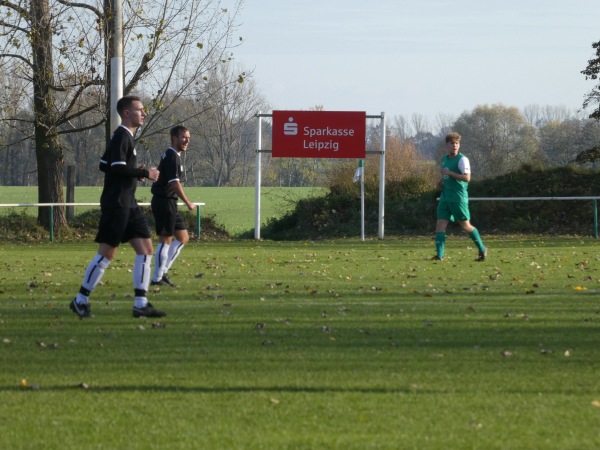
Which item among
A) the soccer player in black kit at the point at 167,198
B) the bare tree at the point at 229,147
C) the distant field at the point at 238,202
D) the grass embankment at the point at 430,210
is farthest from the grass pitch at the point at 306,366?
the bare tree at the point at 229,147

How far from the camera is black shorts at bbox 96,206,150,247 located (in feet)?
33.8

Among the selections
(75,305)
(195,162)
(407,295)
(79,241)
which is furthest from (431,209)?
(195,162)

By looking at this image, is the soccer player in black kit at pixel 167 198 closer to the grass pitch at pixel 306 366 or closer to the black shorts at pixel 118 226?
the grass pitch at pixel 306 366

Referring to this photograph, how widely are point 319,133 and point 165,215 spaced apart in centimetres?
1470

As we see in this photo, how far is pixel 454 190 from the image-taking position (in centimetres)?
1855

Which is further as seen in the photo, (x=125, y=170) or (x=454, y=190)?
(x=454, y=190)

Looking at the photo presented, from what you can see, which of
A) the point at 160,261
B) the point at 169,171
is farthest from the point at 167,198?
the point at 160,261

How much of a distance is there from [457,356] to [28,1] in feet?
79.5

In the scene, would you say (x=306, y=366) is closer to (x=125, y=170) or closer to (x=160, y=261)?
(x=125, y=170)

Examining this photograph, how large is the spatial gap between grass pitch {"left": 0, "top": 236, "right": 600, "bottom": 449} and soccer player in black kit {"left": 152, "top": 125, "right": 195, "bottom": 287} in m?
0.46

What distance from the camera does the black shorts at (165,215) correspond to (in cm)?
1404

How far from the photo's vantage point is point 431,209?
33000mm

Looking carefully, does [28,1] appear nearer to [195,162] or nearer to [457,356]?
[457,356]

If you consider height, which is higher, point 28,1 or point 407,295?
point 28,1
